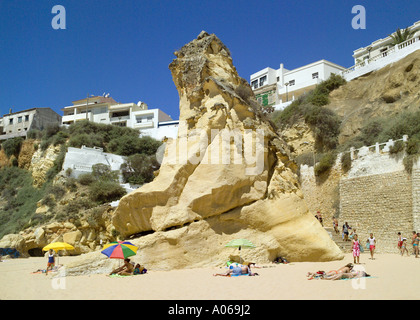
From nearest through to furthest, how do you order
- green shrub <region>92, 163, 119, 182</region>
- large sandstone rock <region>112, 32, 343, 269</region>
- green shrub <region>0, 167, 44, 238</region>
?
large sandstone rock <region>112, 32, 343, 269</region> < green shrub <region>0, 167, 44, 238</region> < green shrub <region>92, 163, 119, 182</region>

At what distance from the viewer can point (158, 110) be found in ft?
174

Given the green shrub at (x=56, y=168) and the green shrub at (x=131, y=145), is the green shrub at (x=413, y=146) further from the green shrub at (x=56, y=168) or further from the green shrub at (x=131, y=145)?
the green shrub at (x=56, y=168)

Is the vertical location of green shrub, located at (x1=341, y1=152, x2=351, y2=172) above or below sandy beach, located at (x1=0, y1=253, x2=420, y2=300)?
above

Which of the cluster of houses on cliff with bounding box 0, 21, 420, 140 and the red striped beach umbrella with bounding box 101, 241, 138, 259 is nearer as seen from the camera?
the red striped beach umbrella with bounding box 101, 241, 138, 259

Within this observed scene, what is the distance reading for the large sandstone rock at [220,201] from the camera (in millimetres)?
10898

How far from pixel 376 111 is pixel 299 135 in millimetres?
6366

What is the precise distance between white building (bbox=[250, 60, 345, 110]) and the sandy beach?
3551 centimetres

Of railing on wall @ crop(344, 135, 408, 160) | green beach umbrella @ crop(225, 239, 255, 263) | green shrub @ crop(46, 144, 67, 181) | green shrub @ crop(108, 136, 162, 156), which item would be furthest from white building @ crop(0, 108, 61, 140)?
green beach umbrella @ crop(225, 239, 255, 263)

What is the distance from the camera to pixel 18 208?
116 ft

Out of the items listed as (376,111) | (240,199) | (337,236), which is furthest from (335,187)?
(240,199)

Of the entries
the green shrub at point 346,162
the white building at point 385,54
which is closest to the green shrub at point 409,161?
the green shrub at point 346,162

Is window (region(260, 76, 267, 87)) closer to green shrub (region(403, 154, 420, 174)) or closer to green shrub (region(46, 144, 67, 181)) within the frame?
green shrub (region(46, 144, 67, 181))

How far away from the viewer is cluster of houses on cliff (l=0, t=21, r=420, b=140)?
4647cm
